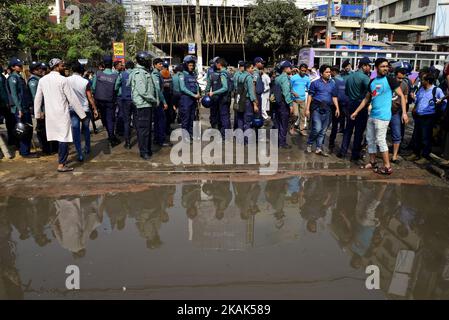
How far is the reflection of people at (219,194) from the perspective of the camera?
496 cm

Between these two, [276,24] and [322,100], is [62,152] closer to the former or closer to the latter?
[322,100]

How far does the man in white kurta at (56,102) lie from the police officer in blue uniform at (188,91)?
2420 mm

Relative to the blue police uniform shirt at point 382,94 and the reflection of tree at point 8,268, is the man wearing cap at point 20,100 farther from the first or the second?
the blue police uniform shirt at point 382,94

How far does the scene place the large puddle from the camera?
324 centimetres

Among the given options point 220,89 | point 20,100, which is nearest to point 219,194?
point 220,89

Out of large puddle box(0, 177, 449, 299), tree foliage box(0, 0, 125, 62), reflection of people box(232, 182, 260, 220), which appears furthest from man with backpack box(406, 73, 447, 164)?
tree foliage box(0, 0, 125, 62)

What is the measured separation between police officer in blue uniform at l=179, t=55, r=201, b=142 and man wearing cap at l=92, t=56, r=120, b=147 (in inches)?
55.2

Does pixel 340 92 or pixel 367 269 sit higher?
pixel 340 92

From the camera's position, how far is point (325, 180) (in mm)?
6078

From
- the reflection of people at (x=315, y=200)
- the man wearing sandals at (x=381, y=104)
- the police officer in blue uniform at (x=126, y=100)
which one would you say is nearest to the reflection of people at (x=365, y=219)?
the reflection of people at (x=315, y=200)

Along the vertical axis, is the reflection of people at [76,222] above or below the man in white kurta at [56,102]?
below
